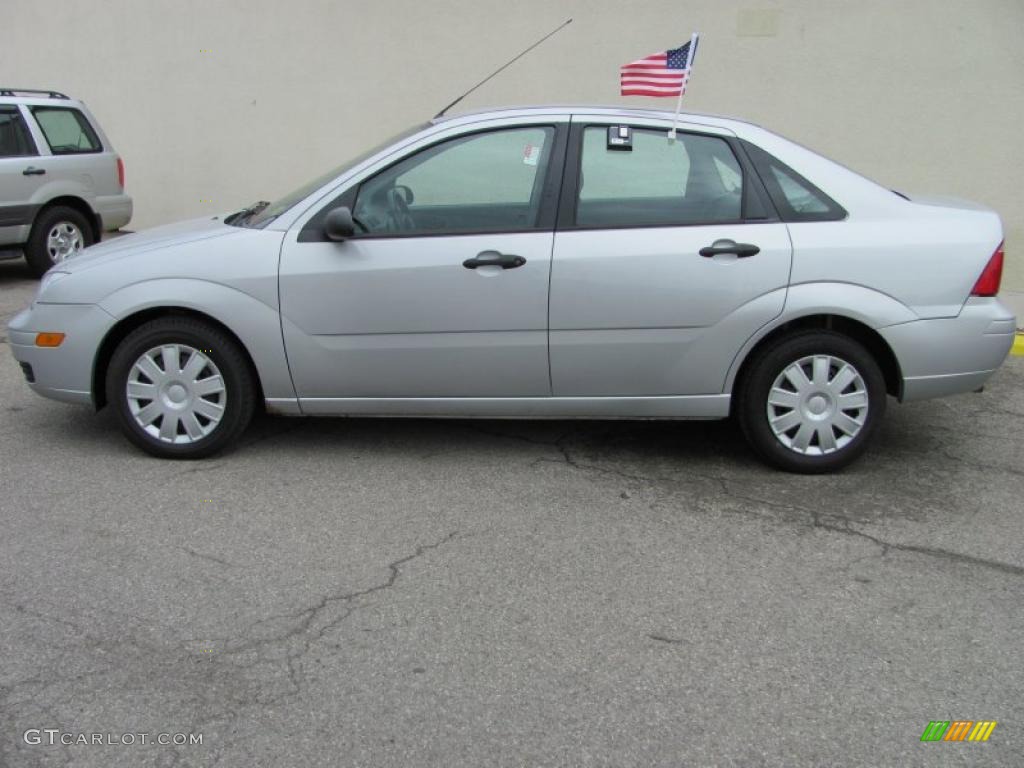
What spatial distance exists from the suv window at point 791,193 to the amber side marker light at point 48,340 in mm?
3361

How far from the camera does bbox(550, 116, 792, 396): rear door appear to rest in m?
4.55

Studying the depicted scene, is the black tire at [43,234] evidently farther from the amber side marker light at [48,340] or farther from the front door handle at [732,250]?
the front door handle at [732,250]

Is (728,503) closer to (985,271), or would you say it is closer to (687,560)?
(687,560)

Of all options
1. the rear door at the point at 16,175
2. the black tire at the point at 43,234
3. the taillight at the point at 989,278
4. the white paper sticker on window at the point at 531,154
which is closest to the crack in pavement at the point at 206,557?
the white paper sticker on window at the point at 531,154

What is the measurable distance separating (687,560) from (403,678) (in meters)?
1.32

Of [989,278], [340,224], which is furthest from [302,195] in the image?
[989,278]

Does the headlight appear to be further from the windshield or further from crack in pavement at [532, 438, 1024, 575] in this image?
crack in pavement at [532, 438, 1024, 575]

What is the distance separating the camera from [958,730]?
2906mm

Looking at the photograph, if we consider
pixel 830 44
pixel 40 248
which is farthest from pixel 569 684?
pixel 40 248

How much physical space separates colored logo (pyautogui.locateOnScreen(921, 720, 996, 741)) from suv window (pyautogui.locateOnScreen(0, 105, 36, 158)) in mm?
9036

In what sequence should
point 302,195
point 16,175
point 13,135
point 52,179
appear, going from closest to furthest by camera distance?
point 302,195 → point 16,175 → point 13,135 → point 52,179

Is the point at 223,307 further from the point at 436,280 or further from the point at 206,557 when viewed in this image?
the point at 206,557

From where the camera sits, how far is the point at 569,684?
122 inches

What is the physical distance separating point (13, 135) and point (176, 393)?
5821 mm
